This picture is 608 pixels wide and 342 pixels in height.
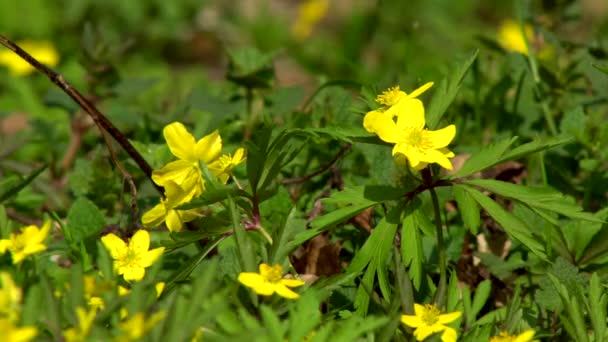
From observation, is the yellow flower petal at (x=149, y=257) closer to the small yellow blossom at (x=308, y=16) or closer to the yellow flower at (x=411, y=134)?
the yellow flower at (x=411, y=134)

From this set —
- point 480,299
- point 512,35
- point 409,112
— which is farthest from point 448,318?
point 512,35

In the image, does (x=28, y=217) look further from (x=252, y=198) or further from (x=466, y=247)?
(x=466, y=247)

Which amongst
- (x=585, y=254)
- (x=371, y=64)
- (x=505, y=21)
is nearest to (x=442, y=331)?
(x=585, y=254)

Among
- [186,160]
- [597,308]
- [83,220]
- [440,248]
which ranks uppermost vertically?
[83,220]

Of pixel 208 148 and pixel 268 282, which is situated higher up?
pixel 208 148

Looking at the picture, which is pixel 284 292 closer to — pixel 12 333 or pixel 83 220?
pixel 12 333

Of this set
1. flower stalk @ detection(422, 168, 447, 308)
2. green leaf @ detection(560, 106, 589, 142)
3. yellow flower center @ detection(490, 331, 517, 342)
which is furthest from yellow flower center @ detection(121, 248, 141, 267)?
green leaf @ detection(560, 106, 589, 142)
